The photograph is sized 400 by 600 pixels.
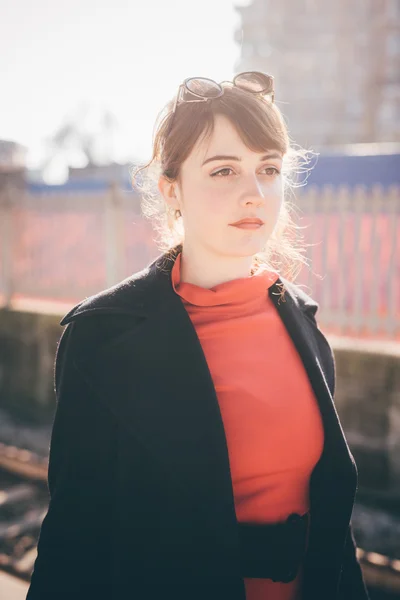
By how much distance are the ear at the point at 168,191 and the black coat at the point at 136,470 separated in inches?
12.3

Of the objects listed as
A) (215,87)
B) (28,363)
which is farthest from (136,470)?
(28,363)

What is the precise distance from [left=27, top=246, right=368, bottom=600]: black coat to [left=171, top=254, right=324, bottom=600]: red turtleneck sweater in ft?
0.25

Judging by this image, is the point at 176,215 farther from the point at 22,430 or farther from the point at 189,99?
the point at 22,430

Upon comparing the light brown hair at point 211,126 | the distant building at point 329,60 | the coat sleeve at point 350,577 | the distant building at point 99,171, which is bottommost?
the coat sleeve at point 350,577

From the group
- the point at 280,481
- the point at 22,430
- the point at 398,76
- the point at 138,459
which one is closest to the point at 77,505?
the point at 138,459

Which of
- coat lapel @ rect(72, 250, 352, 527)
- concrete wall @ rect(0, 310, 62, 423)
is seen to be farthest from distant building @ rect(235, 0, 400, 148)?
coat lapel @ rect(72, 250, 352, 527)

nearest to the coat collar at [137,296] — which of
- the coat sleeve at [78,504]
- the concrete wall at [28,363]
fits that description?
the coat sleeve at [78,504]

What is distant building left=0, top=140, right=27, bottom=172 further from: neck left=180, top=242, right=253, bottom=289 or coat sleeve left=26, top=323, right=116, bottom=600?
coat sleeve left=26, top=323, right=116, bottom=600

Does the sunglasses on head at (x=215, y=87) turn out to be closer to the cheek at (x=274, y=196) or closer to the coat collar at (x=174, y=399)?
the cheek at (x=274, y=196)

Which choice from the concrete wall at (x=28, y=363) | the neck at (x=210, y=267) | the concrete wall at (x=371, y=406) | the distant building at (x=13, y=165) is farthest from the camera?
the distant building at (x=13, y=165)

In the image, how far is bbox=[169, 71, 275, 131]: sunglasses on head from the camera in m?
1.39

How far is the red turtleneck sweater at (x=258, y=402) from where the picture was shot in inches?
53.4

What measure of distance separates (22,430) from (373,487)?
3177 millimetres

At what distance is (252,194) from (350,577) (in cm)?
117
